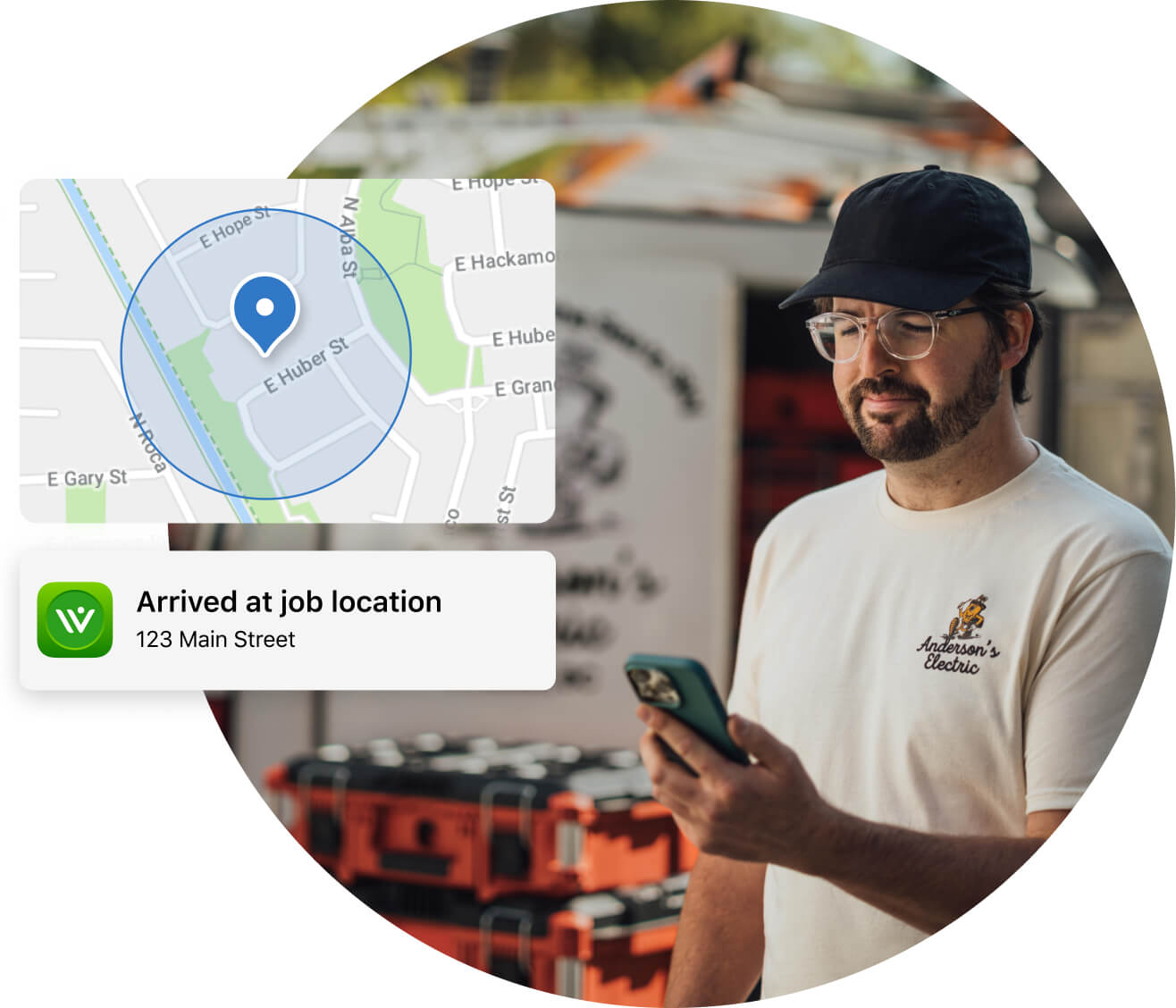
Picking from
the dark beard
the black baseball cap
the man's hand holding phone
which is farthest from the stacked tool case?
the black baseball cap

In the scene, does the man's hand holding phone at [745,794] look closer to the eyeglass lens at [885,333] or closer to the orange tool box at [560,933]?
the orange tool box at [560,933]

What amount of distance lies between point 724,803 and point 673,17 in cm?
108

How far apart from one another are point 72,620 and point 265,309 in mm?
502

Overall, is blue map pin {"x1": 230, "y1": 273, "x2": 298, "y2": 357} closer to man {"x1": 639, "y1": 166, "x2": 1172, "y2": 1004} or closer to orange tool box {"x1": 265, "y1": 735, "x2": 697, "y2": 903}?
orange tool box {"x1": 265, "y1": 735, "x2": 697, "y2": 903}

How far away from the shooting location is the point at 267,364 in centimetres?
184

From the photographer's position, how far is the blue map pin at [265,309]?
1843 millimetres

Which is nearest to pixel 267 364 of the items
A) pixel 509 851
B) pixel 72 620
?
pixel 72 620

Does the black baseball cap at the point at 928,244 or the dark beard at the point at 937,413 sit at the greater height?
the black baseball cap at the point at 928,244

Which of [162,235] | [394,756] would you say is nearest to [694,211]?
[162,235]

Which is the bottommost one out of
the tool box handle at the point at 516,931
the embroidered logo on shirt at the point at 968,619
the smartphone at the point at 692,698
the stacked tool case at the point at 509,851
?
the tool box handle at the point at 516,931

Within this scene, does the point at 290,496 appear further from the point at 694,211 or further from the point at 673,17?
the point at 673,17

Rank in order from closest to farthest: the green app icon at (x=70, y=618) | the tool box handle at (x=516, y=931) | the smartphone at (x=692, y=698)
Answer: the smartphone at (x=692, y=698) < the green app icon at (x=70, y=618) < the tool box handle at (x=516, y=931)

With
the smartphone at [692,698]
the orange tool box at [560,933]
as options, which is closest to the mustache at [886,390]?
the smartphone at [692,698]

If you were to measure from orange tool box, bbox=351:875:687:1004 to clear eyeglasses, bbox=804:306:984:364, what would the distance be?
0.78 m
